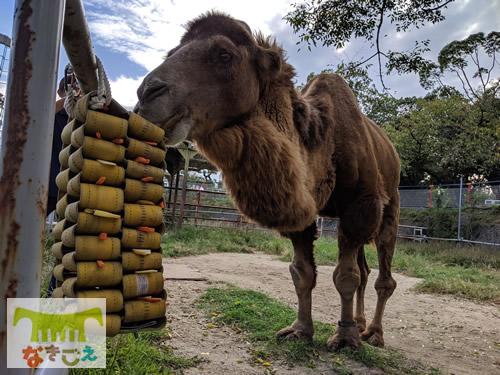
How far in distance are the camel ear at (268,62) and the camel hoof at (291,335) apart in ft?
7.80

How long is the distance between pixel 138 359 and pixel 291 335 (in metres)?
1.53

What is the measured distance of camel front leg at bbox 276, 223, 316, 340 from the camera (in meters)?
3.67

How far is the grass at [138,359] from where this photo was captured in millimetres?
2374

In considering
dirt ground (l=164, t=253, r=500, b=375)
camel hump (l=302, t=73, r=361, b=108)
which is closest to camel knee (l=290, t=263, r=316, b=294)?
dirt ground (l=164, t=253, r=500, b=375)

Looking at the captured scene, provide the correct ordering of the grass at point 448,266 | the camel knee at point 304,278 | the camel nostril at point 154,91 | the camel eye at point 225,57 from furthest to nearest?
the grass at point 448,266 → the camel knee at point 304,278 → the camel eye at point 225,57 → the camel nostril at point 154,91

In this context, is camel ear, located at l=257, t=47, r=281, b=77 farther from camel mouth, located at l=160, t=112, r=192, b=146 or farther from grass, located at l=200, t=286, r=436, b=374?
grass, located at l=200, t=286, r=436, b=374

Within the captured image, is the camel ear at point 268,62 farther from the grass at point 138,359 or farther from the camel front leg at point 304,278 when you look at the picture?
the grass at point 138,359

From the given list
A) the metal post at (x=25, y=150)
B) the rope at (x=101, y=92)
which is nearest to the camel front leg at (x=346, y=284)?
the rope at (x=101, y=92)

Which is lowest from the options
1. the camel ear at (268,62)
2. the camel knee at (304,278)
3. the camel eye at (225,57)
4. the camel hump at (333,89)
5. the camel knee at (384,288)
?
the camel knee at (384,288)

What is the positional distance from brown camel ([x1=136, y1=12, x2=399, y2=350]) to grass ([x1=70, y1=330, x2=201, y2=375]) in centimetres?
→ 114

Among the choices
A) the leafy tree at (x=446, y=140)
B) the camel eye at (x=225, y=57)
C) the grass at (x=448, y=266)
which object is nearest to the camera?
the camel eye at (x=225, y=57)

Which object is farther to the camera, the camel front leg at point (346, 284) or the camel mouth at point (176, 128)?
the camel front leg at point (346, 284)

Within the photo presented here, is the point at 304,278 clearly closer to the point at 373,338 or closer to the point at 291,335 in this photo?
the point at 291,335

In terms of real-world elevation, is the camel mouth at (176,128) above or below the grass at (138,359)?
above
